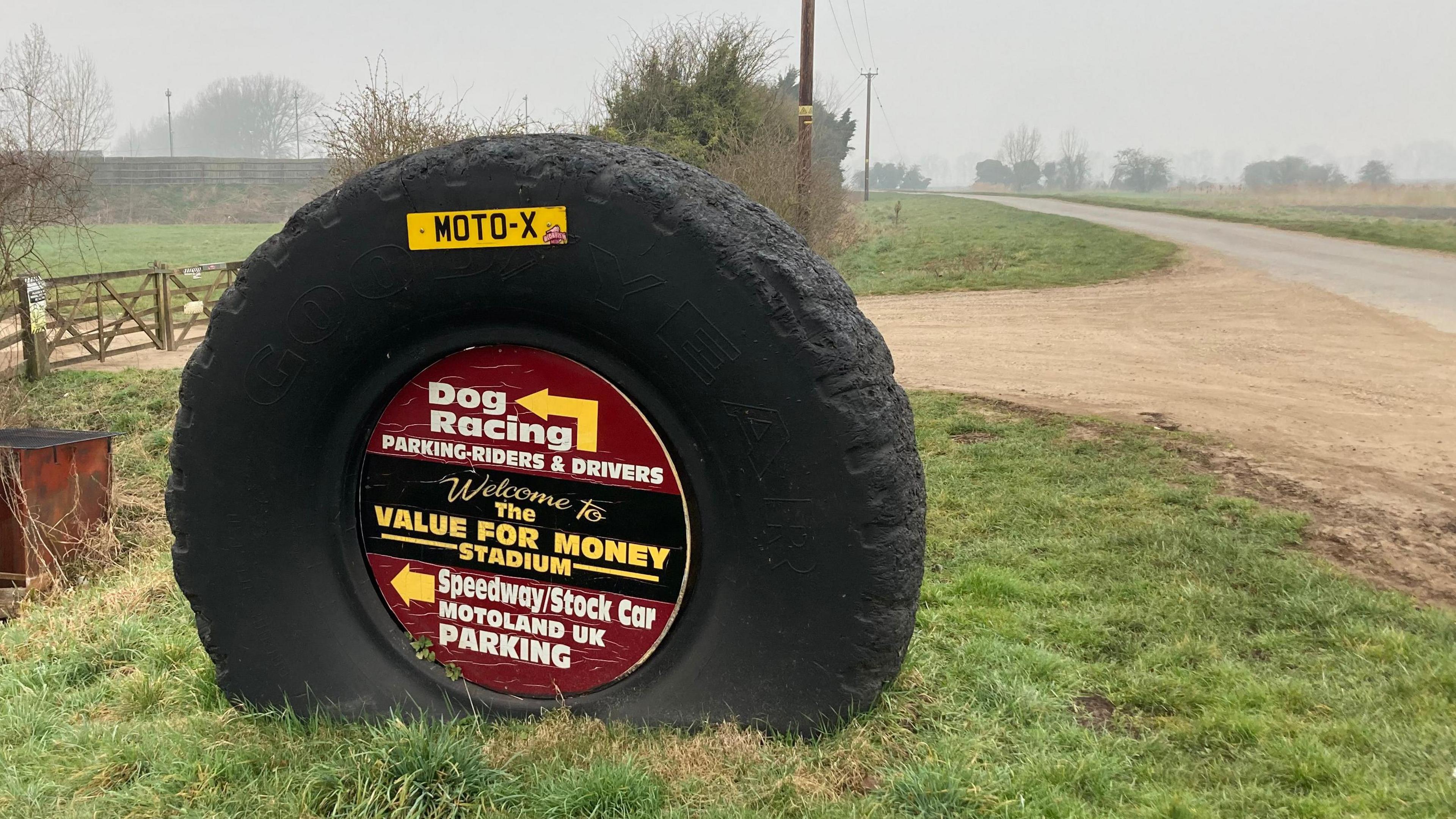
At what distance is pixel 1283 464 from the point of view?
6.94 metres

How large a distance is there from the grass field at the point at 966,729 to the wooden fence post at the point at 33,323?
9.24 metres

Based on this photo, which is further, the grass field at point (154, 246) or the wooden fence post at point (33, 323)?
the grass field at point (154, 246)

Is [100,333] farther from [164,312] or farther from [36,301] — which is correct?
[36,301]

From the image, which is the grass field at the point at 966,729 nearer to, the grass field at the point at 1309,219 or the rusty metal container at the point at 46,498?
the rusty metal container at the point at 46,498

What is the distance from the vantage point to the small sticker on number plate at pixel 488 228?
2.35m

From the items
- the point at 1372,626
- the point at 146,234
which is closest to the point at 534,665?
the point at 1372,626

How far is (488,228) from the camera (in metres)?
2.40

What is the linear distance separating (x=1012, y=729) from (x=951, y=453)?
4.66 metres

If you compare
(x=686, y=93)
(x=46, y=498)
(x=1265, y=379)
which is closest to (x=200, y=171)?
(x=686, y=93)

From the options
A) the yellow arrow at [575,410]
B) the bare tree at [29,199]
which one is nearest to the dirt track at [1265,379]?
the yellow arrow at [575,410]

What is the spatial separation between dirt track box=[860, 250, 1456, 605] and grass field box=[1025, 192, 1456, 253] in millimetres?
10647

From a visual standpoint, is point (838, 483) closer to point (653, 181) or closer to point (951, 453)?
point (653, 181)

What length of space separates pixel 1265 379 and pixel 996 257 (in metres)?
14.3

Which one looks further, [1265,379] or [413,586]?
[1265,379]
